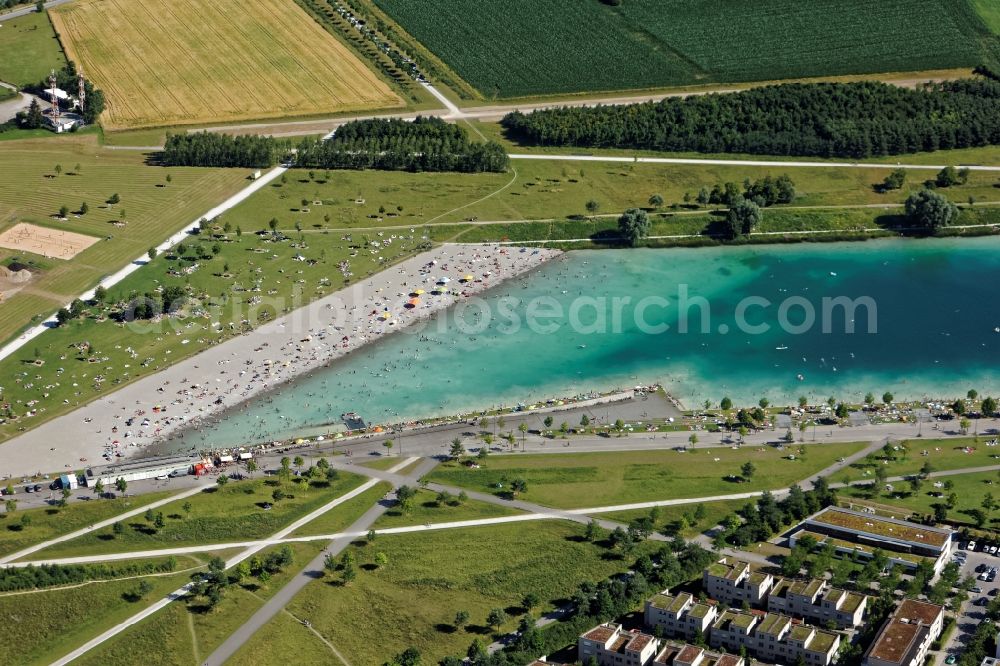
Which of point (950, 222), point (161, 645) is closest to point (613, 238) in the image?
point (950, 222)

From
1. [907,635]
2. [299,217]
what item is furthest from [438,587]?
[299,217]

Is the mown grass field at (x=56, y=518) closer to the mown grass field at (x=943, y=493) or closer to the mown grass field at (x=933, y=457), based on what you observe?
the mown grass field at (x=943, y=493)

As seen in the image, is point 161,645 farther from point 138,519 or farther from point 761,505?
point 761,505

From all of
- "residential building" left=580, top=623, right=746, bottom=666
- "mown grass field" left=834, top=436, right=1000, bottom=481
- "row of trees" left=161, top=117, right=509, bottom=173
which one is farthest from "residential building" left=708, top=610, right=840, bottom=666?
"row of trees" left=161, top=117, right=509, bottom=173

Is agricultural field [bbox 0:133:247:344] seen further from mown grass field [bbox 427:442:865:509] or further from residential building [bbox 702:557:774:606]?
residential building [bbox 702:557:774:606]

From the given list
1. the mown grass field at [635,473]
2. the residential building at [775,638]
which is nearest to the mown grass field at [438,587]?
the mown grass field at [635,473]

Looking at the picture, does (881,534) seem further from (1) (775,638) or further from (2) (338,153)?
(2) (338,153)
